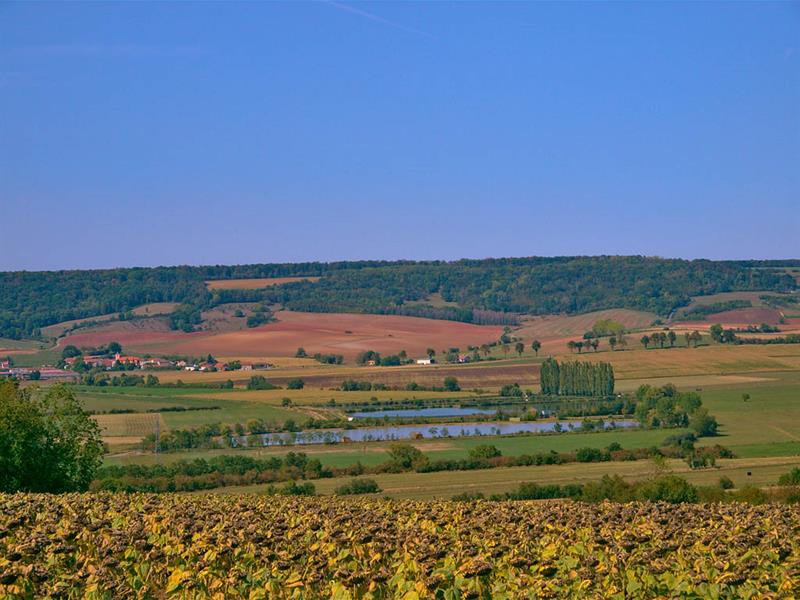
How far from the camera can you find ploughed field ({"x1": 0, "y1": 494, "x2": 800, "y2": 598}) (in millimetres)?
13383

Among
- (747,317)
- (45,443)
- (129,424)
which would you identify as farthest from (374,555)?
(747,317)

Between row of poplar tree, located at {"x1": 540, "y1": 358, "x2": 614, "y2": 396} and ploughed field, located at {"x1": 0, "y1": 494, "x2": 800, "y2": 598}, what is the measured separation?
100508mm

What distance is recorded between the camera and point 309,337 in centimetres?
17538

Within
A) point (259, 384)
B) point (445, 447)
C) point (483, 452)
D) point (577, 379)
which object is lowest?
point (445, 447)

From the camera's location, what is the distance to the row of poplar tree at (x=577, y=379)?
399 feet

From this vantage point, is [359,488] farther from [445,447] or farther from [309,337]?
[309,337]

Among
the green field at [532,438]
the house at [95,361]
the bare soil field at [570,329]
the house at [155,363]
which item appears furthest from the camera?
the bare soil field at [570,329]

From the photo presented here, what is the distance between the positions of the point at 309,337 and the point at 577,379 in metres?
60.4

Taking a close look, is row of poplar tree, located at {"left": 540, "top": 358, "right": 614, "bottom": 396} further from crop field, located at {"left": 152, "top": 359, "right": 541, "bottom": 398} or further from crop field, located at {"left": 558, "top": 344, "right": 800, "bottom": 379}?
crop field, located at {"left": 558, "top": 344, "right": 800, "bottom": 379}

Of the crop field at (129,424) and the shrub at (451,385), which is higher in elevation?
the shrub at (451,385)

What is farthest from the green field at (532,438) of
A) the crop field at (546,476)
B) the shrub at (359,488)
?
the shrub at (359,488)

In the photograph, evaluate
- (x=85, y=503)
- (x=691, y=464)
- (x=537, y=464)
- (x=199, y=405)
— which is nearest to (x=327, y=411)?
(x=199, y=405)

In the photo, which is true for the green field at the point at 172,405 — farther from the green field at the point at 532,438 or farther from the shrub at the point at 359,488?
the shrub at the point at 359,488

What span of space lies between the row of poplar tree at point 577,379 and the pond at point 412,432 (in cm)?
1781
